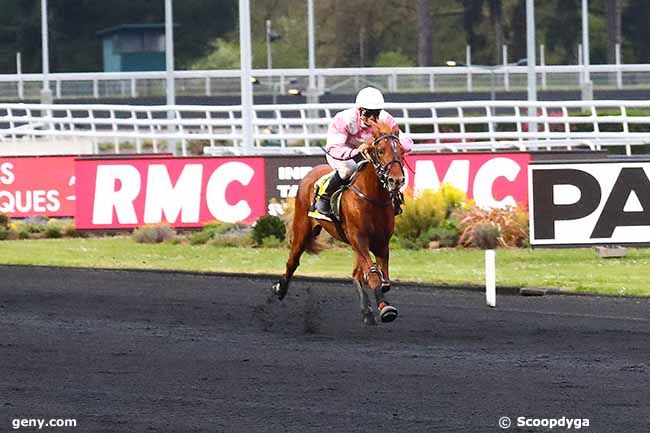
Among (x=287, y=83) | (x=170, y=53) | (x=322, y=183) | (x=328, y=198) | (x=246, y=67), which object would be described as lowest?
(x=328, y=198)

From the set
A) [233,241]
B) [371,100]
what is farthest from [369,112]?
Answer: [233,241]

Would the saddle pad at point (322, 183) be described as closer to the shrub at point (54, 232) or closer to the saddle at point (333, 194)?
the saddle at point (333, 194)

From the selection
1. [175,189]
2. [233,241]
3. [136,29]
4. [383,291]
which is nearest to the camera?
[383,291]

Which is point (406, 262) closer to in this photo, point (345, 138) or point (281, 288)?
point (281, 288)

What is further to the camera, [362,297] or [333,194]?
[333,194]

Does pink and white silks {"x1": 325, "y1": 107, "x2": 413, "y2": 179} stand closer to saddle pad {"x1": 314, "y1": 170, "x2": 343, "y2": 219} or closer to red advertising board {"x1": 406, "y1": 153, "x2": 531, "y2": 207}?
saddle pad {"x1": 314, "y1": 170, "x2": 343, "y2": 219}

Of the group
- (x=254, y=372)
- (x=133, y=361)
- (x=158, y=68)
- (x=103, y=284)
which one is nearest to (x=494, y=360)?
(x=254, y=372)

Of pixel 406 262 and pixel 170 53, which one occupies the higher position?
pixel 170 53

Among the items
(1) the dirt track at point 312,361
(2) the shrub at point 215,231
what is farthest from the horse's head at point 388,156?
(2) the shrub at point 215,231

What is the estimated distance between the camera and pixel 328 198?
54.3 feet

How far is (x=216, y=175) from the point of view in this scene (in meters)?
28.4

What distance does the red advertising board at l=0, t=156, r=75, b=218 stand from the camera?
32.0 metres

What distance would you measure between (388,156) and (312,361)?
240cm

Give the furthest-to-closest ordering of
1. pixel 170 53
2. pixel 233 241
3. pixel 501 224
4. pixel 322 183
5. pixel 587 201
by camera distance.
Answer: pixel 170 53 → pixel 233 241 → pixel 501 224 → pixel 587 201 → pixel 322 183
